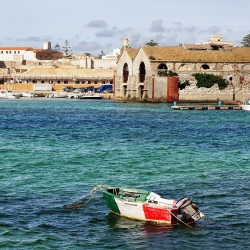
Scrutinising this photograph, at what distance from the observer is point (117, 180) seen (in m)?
25.4

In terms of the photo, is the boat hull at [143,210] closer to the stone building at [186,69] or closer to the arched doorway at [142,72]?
the stone building at [186,69]

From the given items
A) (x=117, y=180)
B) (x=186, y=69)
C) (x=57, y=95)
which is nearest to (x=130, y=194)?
(x=117, y=180)

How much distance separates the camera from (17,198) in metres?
21.7

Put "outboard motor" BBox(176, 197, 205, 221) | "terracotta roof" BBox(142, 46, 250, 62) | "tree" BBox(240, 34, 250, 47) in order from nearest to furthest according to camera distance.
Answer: "outboard motor" BBox(176, 197, 205, 221)
"terracotta roof" BBox(142, 46, 250, 62)
"tree" BBox(240, 34, 250, 47)

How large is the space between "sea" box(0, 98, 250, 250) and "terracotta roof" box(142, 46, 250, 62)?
1453 inches

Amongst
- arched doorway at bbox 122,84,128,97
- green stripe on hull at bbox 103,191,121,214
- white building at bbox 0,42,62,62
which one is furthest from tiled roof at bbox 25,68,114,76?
green stripe on hull at bbox 103,191,121,214

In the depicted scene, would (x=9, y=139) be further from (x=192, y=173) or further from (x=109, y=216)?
(x=109, y=216)

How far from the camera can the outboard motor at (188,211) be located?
18.7 metres

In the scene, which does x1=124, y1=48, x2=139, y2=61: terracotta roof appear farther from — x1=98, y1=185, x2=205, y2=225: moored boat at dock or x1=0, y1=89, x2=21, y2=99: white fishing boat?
x1=98, y1=185, x2=205, y2=225: moored boat at dock

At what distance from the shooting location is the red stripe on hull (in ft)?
60.7

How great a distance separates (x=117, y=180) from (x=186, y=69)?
211ft

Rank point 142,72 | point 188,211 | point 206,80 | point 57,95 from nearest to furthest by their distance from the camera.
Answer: point 188,211 < point 206,80 < point 142,72 < point 57,95

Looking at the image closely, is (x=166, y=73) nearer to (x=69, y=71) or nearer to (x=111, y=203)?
(x=69, y=71)

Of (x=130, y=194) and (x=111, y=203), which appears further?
(x=130, y=194)
